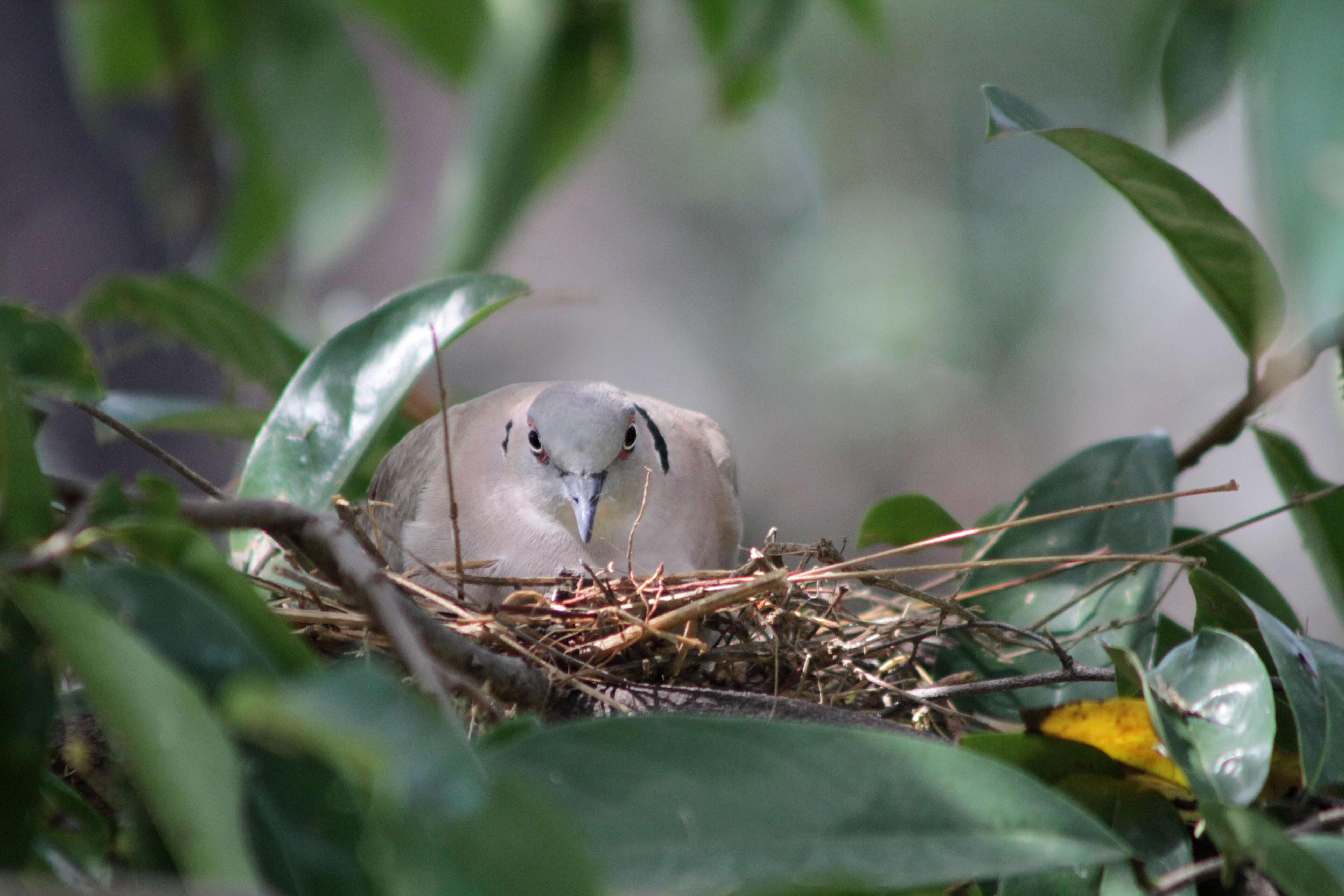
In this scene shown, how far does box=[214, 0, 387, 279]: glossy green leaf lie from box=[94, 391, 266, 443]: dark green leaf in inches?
26.0

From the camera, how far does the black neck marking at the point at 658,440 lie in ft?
7.72

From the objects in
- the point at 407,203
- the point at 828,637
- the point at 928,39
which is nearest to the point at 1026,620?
the point at 828,637

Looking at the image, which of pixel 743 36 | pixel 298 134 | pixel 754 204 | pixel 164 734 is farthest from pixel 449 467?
pixel 754 204

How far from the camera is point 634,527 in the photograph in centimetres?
193

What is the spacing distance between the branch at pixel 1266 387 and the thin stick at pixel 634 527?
87 centimetres

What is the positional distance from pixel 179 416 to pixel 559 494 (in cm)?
72

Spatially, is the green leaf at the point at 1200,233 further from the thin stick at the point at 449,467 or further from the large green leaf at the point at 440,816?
the large green leaf at the point at 440,816

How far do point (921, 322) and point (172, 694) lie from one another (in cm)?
883

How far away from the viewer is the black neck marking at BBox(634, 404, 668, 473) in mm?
2352

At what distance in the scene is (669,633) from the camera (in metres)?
1.64

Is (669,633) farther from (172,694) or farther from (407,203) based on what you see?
(407,203)

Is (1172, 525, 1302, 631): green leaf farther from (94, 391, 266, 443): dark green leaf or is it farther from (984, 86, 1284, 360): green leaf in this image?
(94, 391, 266, 443): dark green leaf

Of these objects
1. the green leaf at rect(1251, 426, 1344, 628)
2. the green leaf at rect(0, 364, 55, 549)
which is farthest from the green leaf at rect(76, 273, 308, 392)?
the green leaf at rect(1251, 426, 1344, 628)

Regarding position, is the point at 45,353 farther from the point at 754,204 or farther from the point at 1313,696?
the point at 754,204
